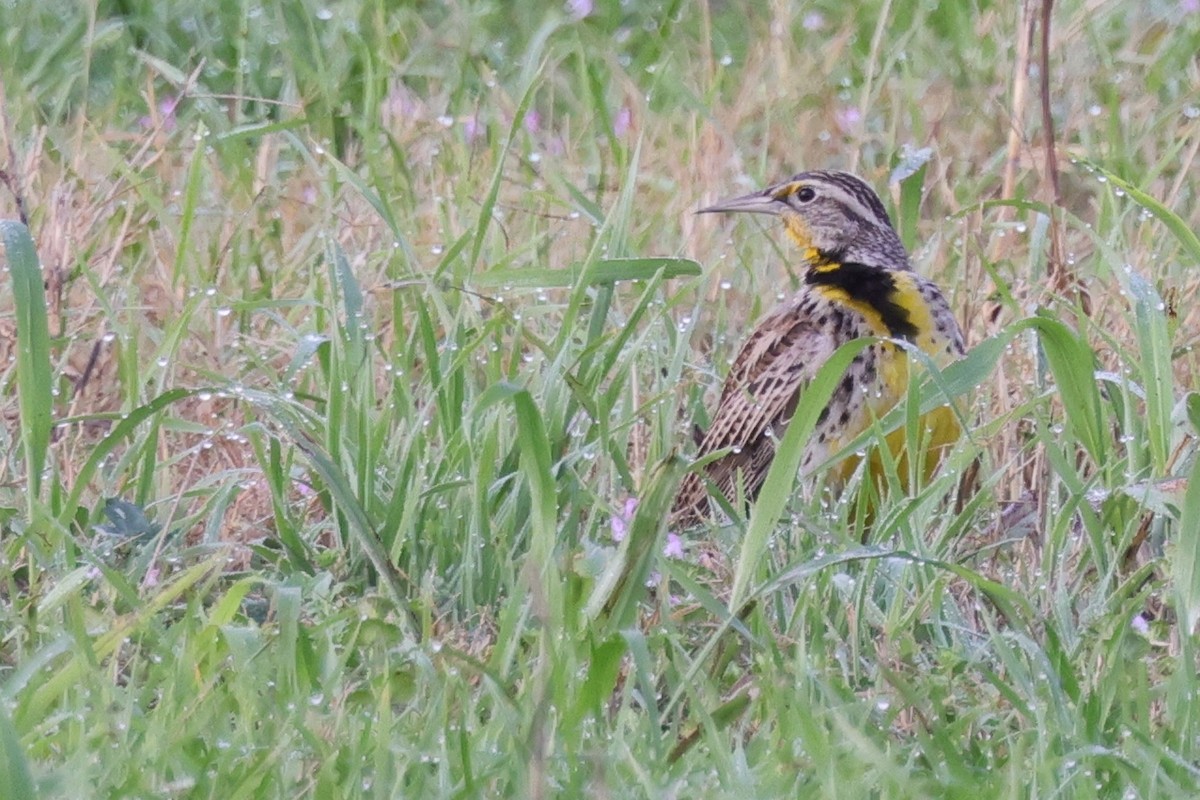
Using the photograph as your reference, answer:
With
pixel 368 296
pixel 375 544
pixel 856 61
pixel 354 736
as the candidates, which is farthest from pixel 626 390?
pixel 856 61

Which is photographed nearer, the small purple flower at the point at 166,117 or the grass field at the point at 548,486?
the grass field at the point at 548,486

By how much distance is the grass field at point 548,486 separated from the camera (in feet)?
9.56

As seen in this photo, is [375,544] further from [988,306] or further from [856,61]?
[856,61]

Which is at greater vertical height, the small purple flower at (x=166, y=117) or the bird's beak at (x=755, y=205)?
the bird's beak at (x=755, y=205)

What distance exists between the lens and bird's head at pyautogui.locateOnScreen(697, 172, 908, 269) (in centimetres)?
499

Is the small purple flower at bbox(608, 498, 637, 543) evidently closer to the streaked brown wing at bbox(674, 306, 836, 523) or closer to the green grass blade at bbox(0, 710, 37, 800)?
the streaked brown wing at bbox(674, 306, 836, 523)

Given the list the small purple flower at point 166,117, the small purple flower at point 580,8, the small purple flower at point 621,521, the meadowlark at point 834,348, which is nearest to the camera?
the small purple flower at point 621,521

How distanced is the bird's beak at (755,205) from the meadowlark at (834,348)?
104 millimetres

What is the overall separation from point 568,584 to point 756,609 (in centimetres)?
28

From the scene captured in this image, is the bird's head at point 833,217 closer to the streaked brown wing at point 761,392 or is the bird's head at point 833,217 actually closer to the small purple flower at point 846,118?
the streaked brown wing at point 761,392

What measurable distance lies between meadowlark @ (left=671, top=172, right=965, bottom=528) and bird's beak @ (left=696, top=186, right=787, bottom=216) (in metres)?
0.10

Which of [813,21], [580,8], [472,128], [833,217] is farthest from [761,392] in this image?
[580,8]

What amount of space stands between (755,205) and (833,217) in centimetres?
24

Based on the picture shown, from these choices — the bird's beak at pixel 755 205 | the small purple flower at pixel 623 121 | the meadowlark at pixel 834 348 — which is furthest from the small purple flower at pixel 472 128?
the meadowlark at pixel 834 348
